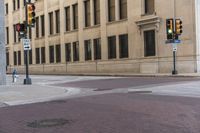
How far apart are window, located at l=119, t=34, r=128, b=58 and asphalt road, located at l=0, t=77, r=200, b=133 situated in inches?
1188

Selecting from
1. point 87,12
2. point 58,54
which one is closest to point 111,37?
point 87,12

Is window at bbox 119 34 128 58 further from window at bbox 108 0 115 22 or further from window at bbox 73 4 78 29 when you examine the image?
window at bbox 73 4 78 29

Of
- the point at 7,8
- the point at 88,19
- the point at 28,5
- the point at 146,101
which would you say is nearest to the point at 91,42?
the point at 88,19

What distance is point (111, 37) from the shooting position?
158 feet

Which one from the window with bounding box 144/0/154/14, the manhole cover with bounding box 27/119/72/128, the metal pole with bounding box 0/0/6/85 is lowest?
the manhole cover with bounding box 27/119/72/128

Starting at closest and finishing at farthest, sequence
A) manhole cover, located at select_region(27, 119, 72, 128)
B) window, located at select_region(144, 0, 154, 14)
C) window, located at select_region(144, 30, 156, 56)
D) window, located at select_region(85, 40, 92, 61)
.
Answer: manhole cover, located at select_region(27, 119, 72, 128) → window, located at select_region(144, 30, 156, 56) → window, located at select_region(144, 0, 154, 14) → window, located at select_region(85, 40, 92, 61)

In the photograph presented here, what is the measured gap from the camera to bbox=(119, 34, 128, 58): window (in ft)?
151

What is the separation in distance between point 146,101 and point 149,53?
91.9 ft

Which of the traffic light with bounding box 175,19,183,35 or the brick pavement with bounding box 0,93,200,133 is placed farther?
the traffic light with bounding box 175,19,183,35

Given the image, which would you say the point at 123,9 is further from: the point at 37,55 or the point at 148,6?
the point at 37,55

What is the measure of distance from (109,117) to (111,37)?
121ft

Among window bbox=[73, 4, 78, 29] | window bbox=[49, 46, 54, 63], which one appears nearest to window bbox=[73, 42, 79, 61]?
window bbox=[73, 4, 78, 29]

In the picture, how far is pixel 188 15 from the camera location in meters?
39.0

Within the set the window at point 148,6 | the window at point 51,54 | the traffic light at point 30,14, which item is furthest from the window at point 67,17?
the traffic light at point 30,14
